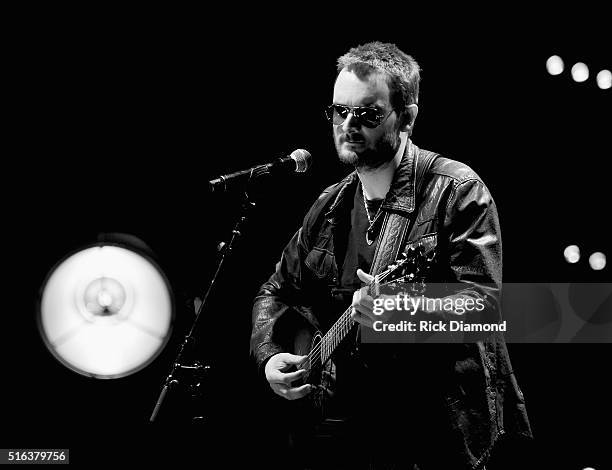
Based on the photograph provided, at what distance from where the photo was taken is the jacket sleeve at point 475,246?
183cm

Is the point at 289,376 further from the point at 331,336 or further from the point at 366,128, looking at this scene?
the point at 366,128

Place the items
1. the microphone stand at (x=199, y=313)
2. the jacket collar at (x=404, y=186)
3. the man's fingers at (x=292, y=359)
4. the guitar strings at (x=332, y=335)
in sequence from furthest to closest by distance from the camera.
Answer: the microphone stand at (x=199, y=313)
the man's fingers at (x=292, y=359)
the jacket collar at (x=404, y=186)
the guitar strings at (x=332, y=335)

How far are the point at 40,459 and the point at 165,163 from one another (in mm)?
1452

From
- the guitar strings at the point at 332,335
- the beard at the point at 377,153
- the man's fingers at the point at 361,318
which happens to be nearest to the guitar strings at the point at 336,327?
the guitar strings at the point at 332,335

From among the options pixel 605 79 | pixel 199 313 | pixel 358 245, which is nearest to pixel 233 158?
pixel 199 313

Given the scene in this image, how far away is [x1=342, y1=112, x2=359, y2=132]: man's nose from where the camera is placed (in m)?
2.20

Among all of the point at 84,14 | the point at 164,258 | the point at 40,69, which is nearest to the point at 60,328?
the point at 164,258

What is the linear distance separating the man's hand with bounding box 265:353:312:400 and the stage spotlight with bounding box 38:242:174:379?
848mm

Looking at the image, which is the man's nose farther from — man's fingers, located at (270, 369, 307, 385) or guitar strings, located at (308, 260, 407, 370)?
man's fingers, located at (270, 369, 307, 385)

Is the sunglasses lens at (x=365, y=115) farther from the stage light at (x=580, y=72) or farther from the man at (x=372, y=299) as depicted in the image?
the stage light at (x=580, y=72)

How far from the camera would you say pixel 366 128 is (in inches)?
86.3

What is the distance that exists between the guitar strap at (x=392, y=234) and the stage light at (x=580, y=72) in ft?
4.16

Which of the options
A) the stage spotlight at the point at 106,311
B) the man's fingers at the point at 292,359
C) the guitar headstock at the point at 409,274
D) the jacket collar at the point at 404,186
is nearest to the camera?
the guitar headstock at the point at 409,274

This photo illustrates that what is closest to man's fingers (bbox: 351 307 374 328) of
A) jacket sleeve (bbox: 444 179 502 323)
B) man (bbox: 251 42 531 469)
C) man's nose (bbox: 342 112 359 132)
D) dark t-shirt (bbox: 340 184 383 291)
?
man (bbox: 251 42 531 469)
